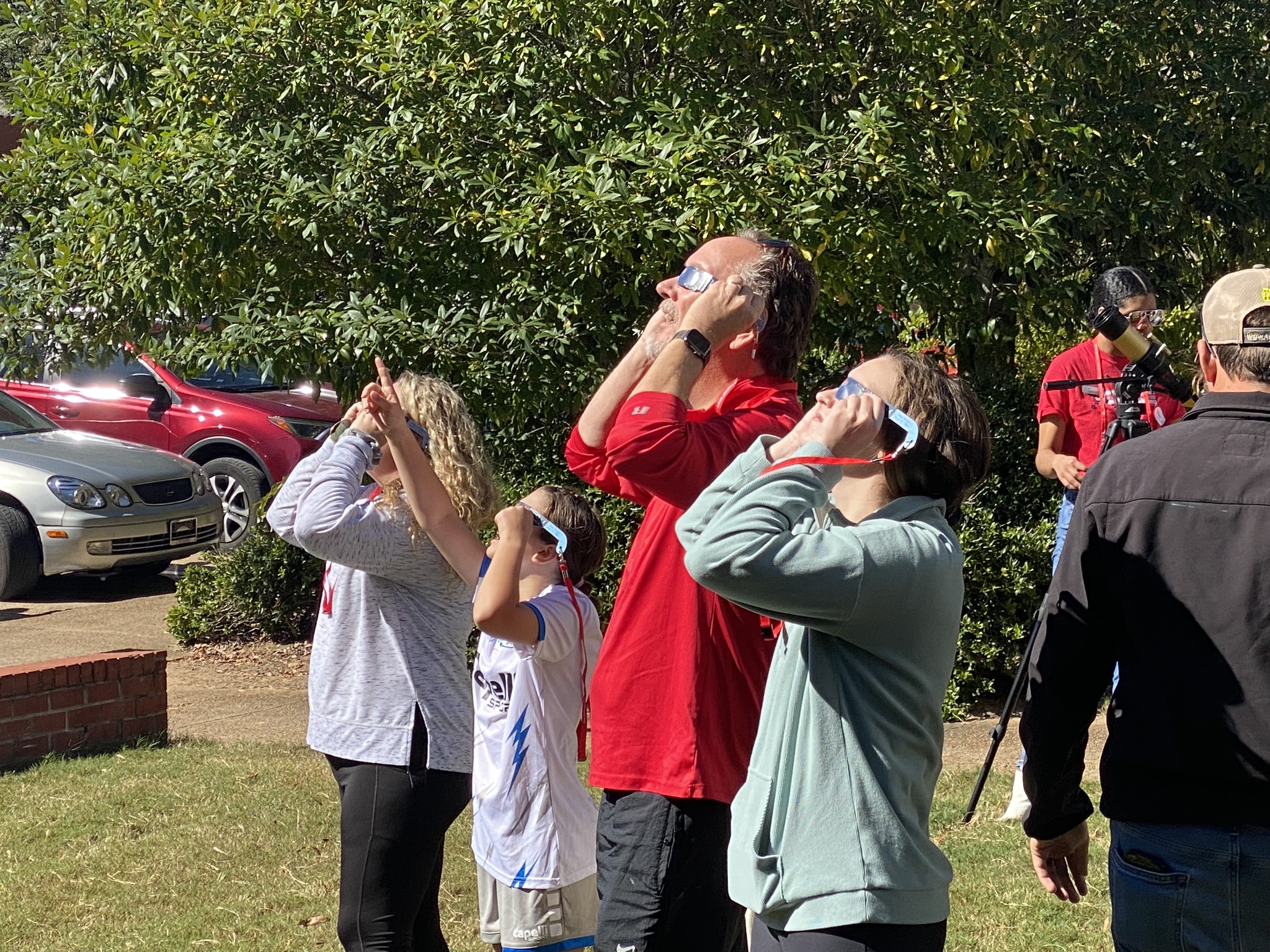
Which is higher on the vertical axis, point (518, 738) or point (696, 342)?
point (696, 342)

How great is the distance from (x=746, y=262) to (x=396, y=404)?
1.01 meters

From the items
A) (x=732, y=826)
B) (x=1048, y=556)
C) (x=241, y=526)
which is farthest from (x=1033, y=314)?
(x=241, y=526)

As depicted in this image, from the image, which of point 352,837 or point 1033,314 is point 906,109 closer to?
point 1033,314

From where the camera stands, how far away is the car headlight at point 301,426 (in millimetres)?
13570

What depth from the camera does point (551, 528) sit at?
350 cm

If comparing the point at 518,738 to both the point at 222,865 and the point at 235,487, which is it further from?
the point at 235,487

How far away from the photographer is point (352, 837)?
3416 millimetres

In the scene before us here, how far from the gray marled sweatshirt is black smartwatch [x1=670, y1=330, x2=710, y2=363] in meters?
1.08

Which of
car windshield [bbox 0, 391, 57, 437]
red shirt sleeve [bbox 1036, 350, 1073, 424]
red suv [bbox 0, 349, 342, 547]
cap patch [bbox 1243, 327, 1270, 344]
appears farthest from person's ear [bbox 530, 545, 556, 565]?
red suv [bbox 0, 349, 342, 547]

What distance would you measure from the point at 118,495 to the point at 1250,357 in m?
9.89

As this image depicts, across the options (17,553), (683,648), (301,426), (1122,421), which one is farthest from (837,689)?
(301,426)

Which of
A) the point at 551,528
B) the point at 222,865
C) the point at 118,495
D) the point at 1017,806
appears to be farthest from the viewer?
the point at 118,495

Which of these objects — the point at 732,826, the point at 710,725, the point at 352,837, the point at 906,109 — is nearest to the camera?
the point at 732,826

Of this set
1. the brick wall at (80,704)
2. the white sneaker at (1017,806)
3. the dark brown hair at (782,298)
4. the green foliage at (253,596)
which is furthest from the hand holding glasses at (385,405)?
the green foliage at (253,596)
